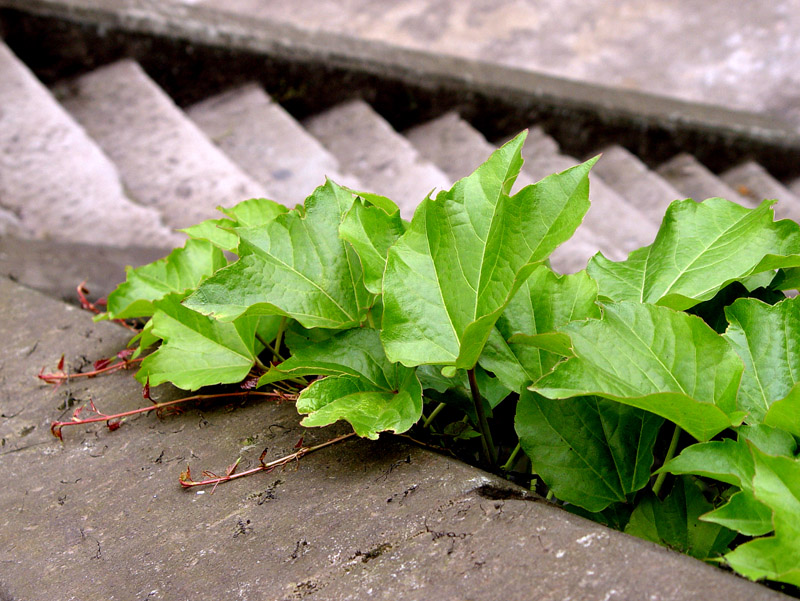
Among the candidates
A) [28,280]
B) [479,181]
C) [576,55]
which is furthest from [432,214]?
[576,55]

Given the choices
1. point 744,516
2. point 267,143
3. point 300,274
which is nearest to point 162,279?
point 300,274

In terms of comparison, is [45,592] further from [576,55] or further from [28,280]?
[576,55]

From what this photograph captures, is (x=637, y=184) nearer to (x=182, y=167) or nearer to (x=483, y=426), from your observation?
(x=182, y=167)

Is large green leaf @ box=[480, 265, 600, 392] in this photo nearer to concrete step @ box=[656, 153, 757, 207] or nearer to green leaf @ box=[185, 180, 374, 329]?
green leaf @ box=[185, 180, 374, 329]

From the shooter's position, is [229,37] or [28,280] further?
[229,37]

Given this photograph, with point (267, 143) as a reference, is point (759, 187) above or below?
below

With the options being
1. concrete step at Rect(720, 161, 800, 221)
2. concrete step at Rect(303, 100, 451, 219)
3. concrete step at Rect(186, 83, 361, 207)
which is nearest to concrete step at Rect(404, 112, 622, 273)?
concrete step at Rect(303, 100, 451, 219)

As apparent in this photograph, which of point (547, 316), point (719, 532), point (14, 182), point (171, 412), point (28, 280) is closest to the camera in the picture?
point (719, 532)
